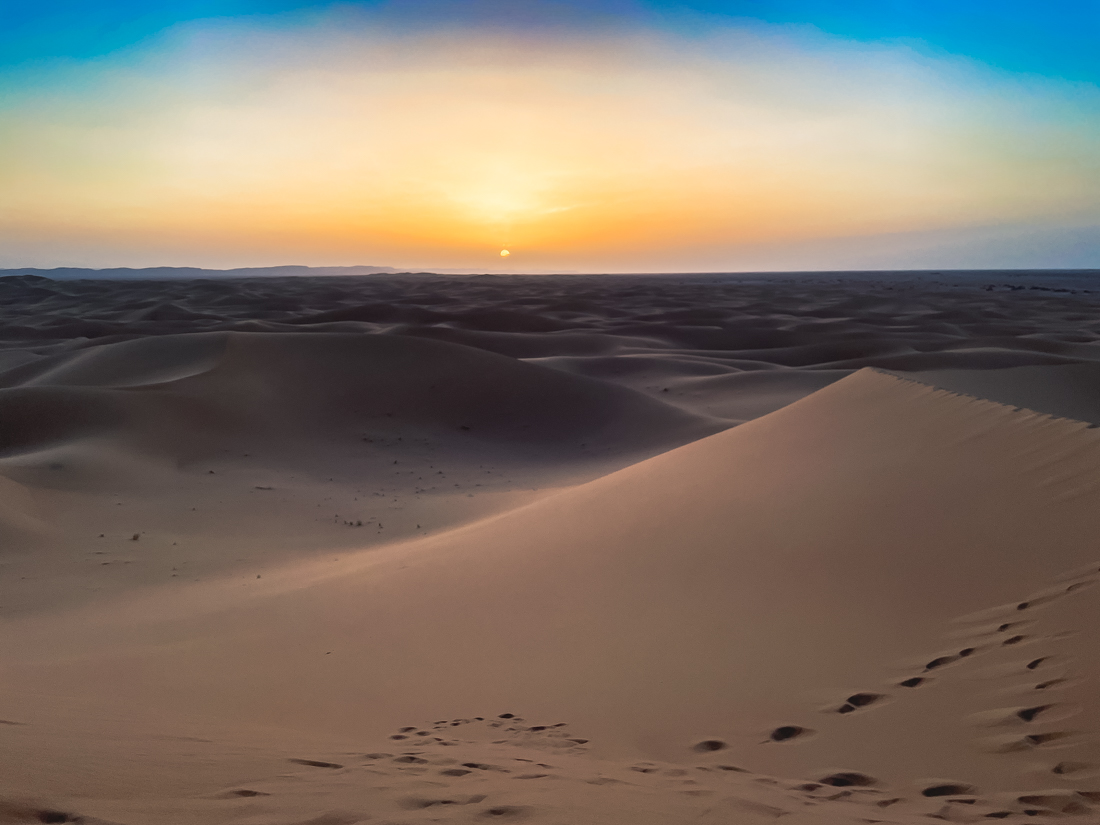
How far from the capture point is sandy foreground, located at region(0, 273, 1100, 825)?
9.77 feet

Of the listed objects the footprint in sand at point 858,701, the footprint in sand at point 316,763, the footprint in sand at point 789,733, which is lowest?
the footprint in sand at point 789,733

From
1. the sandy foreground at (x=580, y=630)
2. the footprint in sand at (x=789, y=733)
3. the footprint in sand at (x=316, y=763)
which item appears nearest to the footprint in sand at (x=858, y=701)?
the sandy foreground at (x=580, y=630)

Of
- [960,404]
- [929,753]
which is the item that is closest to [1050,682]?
[929,753]

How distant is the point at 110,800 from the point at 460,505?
27.6 ft

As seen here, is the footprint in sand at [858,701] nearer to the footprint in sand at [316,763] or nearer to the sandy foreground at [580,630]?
the sandy foreground at [580,630]

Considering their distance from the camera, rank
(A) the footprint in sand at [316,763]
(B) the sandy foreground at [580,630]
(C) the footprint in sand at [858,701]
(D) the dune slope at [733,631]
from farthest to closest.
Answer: (C) the footprint in sand at [858,701] → (D) the dune slope at [733,631] → (A) the footprint in sand at [316,763] → (B) the sandy foreground at [580,630]

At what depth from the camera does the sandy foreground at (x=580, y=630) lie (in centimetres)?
298

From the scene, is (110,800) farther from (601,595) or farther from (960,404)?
(960,404)

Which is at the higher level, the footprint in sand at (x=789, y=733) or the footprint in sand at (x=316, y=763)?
the footprint in sand at (x=316, y=763)

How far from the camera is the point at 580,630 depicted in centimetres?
506

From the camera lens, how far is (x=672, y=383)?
74.6 feet

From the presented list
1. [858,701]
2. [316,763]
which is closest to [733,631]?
[858,701]

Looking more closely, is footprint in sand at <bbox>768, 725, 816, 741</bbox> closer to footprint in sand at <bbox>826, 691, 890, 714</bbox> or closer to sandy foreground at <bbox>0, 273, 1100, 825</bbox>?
sandy foreground at <bbox>0, 273, 1100, 825</bbox>

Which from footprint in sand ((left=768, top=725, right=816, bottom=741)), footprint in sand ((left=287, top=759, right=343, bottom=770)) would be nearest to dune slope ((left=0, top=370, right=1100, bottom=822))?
footprint in sand ((left=768, top=725, right=816, bottom=741))
